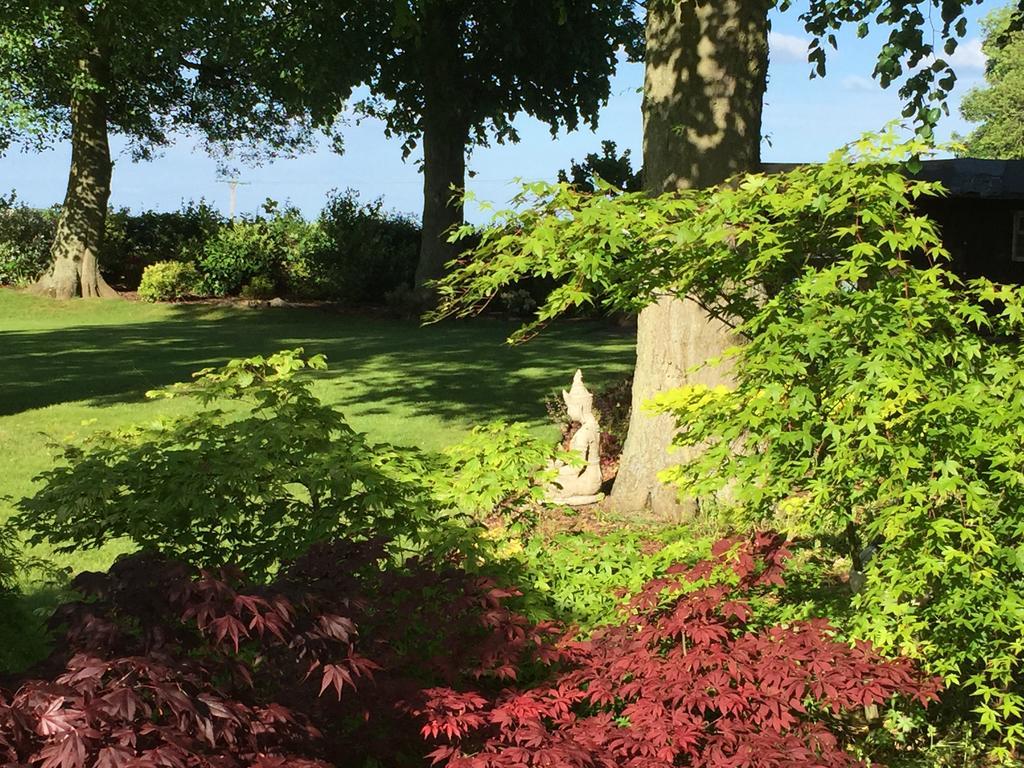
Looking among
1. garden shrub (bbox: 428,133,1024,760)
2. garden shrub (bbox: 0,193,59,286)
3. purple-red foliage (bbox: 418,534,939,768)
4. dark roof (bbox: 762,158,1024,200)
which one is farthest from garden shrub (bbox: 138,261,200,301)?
purple-red foliage (bbox: 418,534,939,768)

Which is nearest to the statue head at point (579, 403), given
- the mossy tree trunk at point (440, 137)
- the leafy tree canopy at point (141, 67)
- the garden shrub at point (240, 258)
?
the leafy tree canopy at point (141, 67)

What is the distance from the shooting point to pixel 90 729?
274 cm

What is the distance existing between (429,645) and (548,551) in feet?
5.64

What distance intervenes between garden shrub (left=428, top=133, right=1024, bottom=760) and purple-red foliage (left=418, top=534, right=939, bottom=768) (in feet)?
1.09

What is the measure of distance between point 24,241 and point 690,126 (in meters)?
28.7

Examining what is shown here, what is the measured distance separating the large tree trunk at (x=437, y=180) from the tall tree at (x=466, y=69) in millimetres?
26

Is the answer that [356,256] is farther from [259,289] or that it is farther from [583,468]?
[583,468]

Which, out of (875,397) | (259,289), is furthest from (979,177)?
(875,397)

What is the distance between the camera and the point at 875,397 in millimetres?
4438

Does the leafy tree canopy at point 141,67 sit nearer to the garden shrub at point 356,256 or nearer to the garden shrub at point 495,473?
the garden shrub at point 356,256

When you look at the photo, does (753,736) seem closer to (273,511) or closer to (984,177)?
(273,511)

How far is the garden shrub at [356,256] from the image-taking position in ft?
97.1

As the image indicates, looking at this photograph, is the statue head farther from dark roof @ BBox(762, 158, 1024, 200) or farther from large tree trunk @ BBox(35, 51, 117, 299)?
large tree trunk @ BBox(35, 51, 117, 299)

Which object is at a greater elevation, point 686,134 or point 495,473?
point 686,134
